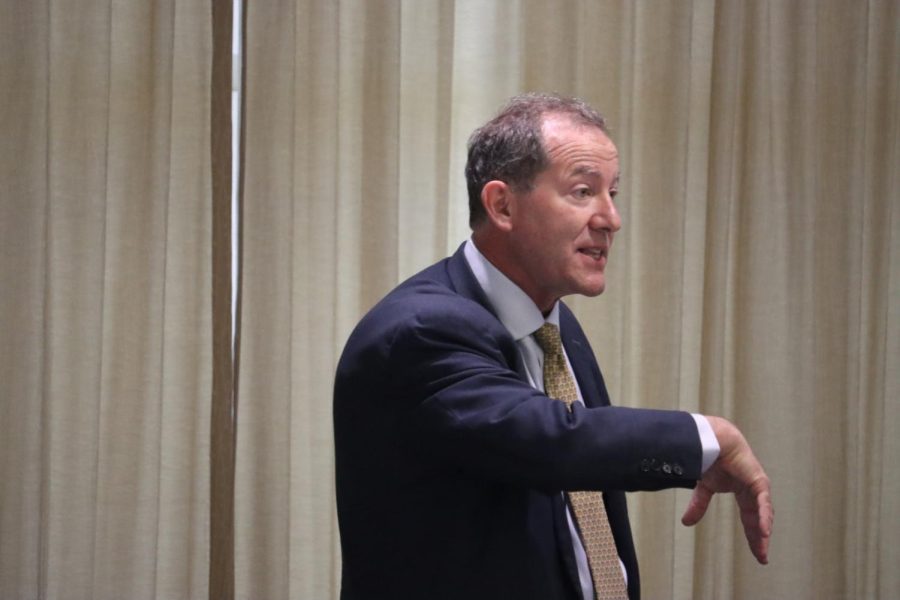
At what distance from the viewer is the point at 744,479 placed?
1273 mm

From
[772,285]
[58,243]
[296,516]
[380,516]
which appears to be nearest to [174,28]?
[58,243]

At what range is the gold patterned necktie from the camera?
1.48 meters

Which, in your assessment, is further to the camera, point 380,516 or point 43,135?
point 43,135

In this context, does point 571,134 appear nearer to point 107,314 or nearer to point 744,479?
point 744,479

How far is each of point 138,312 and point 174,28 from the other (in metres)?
0.87

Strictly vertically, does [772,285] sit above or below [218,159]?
below

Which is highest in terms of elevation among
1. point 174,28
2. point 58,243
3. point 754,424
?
point 174,28

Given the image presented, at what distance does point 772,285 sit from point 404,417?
2.36 meters

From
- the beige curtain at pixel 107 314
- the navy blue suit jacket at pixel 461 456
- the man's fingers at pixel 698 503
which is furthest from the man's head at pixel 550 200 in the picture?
the beige curtain at pixel 107 314

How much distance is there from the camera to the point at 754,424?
11.2 feet

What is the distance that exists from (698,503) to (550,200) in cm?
46

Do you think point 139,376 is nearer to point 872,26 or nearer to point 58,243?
point 58,243

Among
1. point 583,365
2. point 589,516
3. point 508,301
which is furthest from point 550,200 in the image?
point 589,516

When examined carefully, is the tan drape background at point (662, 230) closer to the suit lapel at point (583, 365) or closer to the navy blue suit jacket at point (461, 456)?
the suit lapel at point (583, 365)
